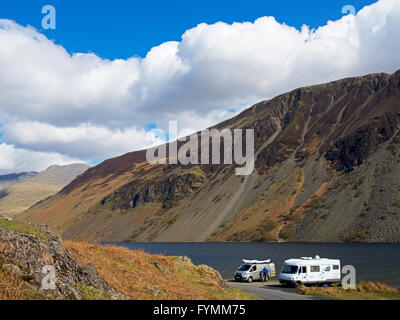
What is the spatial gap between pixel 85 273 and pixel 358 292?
2819 cm

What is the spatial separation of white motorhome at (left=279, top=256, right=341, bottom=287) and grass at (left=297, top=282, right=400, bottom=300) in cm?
249

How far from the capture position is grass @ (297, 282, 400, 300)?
3121cm

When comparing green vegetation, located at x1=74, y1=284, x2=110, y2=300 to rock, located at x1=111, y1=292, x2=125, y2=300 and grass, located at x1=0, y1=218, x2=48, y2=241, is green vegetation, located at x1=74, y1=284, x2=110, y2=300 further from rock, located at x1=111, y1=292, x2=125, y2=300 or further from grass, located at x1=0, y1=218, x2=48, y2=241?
grass, located at x1=0, y1=218, x2=48, y2=241

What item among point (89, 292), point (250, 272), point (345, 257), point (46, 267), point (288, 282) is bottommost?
point (345, 257)

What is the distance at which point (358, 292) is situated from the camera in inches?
1346

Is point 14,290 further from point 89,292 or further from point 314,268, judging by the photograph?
point 314,268

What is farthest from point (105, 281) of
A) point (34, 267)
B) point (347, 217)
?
point (347, 217)

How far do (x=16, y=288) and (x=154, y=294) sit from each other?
23.5ft

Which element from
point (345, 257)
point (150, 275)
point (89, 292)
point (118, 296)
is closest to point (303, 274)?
point (150, 275)

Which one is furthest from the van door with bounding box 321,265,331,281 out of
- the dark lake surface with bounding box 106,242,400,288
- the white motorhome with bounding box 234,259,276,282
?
the dark lake surface with bounding box 106,242,400,288

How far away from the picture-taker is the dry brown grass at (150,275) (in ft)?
56.9

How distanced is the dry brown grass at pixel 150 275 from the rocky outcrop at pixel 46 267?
5.25ft

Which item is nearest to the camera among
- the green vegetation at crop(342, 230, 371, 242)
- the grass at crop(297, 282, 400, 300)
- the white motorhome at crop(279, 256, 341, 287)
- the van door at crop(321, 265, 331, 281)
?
the grass at crop(297, 282, 400, 300)
